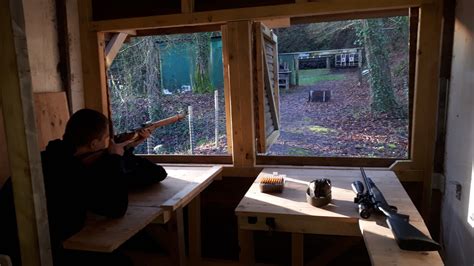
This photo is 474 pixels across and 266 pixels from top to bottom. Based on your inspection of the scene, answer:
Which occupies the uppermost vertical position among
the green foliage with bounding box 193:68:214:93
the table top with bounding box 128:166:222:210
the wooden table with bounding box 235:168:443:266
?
the green foliage with bounding box 193:68:214:93

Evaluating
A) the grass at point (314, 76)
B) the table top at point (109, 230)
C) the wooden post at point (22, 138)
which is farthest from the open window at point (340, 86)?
the wooden post at point (22, 138)

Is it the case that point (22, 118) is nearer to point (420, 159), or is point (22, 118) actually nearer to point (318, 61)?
point (420, 159)

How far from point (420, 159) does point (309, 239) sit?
1.03m

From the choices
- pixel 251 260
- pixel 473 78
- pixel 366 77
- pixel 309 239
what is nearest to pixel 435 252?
pixel 473 78

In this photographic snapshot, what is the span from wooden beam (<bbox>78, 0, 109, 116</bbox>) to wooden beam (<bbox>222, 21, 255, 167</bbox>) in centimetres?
108

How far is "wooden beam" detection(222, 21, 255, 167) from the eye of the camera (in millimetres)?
2672

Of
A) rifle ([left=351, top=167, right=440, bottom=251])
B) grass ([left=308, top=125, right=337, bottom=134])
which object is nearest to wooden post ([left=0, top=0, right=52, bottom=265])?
rifle ([left=351, top=167, right=440, bottom=251])

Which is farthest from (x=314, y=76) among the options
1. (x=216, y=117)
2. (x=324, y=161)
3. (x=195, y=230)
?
(x=195, y=230)

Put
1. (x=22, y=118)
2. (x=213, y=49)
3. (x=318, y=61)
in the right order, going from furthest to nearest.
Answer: (x=318, y=61) < (x=213, y=49) < (x=22, y=118)

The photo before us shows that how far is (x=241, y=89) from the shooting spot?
107 inches

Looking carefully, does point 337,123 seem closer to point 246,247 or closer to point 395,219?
point 246,247

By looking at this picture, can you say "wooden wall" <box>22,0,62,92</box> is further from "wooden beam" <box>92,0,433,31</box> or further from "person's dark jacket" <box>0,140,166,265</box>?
"person's dark jacket" <box>0,140,166,265</box>

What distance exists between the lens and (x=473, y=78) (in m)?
1.89

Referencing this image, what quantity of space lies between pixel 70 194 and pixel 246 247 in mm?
1205
